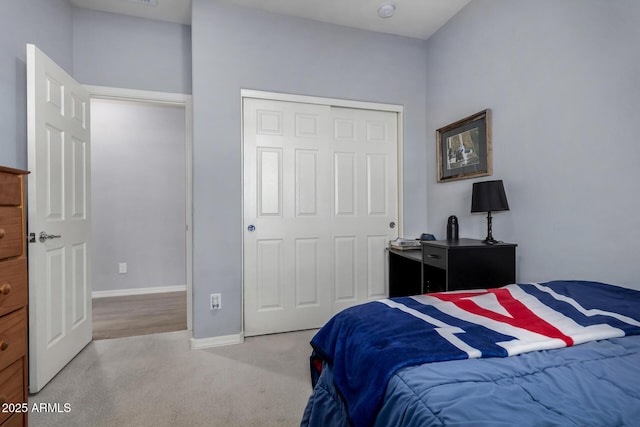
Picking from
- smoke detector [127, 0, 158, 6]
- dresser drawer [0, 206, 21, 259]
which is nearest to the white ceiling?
smoke detector [127, 0, 158, 6]

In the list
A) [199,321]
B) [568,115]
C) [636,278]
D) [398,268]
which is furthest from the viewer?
[398,268]

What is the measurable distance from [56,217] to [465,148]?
3063 mm

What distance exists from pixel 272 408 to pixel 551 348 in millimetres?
1390

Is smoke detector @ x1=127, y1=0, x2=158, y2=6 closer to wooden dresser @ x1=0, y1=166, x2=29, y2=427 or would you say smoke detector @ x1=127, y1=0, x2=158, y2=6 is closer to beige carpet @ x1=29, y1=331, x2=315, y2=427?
wooden dresser @ x1=0, y1=166, x2=29, y2=427

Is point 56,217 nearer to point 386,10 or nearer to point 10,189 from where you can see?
point 10,189

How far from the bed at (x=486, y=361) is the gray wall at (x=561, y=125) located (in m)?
0.47

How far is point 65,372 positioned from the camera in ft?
7.02

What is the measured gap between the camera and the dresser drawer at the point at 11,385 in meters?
1.28

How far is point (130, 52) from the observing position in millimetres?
2797

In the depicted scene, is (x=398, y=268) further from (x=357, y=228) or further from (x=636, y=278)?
(x=636, y=278)

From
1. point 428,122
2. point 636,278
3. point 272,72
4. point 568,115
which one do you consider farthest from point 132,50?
point 636,278

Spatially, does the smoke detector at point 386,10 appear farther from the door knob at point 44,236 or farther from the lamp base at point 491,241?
the door knob at point 44,236

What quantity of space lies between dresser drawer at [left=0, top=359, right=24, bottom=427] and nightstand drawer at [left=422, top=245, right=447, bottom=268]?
225 cm

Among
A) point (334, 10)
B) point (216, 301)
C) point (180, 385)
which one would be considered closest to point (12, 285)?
point (180, 385)
